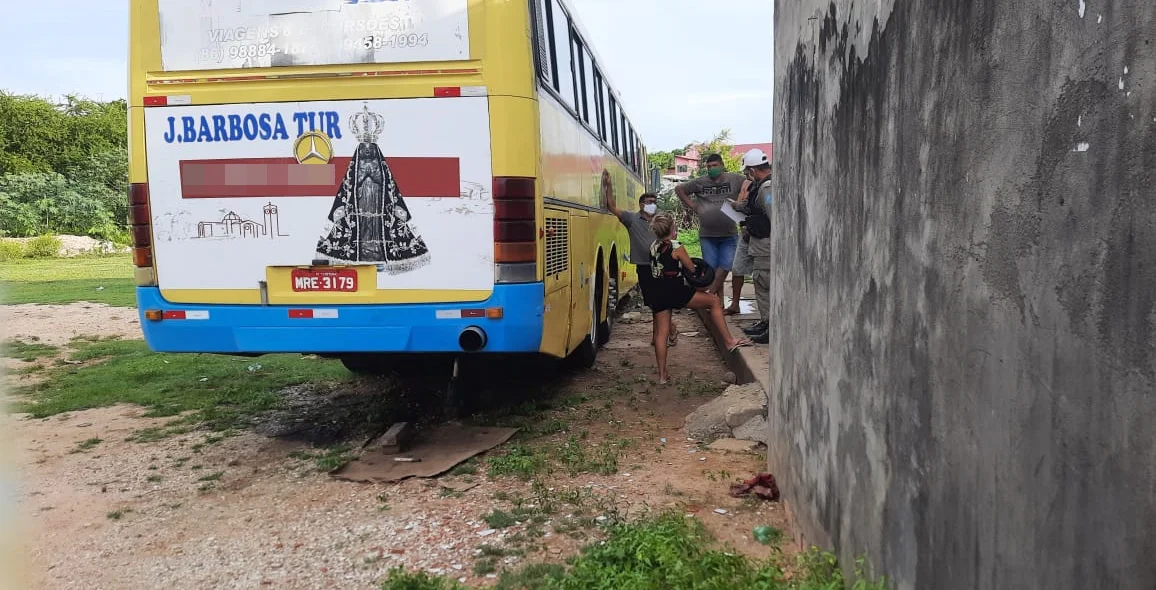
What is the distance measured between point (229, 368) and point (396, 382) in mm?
2133

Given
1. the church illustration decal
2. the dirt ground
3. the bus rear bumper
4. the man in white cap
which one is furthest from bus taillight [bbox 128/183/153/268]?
the man in white cap

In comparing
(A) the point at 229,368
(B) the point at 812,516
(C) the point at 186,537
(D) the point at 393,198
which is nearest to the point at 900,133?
(B) the point at 812,516

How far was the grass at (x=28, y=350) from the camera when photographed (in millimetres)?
9355

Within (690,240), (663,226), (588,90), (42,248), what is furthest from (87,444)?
(42,248)

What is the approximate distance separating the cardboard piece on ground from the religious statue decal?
1174mm

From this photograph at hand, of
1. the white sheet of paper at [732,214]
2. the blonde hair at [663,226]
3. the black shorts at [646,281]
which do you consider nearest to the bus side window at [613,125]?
the white sheet of paper at [732,214]

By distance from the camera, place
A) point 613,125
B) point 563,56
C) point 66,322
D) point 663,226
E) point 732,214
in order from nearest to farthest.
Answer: point 563,56 < point 663,226 < point 732,214 < point 613,125 < point 66,322

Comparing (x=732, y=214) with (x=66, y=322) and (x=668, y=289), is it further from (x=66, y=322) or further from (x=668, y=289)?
(x=66, y=322)

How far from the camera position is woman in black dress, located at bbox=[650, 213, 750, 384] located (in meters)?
6.81

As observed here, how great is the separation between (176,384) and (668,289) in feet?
15.2

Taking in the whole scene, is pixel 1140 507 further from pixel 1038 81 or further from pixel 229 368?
pixel 229 368

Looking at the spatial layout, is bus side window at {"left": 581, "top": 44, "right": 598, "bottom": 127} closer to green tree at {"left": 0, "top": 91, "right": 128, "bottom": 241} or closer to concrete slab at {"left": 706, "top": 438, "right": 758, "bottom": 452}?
concrete slab at {"left": 706, "top": 438, "right": 758, "bottom": 452}

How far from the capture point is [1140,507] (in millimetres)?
1516

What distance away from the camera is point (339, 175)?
510cm
